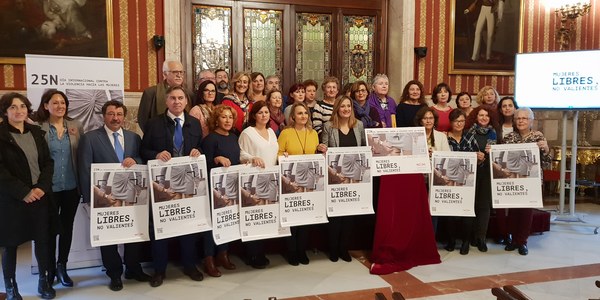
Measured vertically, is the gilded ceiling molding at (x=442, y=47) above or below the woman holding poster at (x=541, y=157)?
above

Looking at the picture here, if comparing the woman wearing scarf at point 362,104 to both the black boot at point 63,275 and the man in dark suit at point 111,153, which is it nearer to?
the man in dark suit at point 111,153

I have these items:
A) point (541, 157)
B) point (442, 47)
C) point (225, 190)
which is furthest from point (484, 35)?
point (225, 190)

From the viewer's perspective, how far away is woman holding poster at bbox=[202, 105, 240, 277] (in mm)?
3943

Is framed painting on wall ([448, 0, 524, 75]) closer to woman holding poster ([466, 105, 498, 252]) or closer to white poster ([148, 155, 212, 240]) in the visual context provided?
woman holding poster ([466, 105, 498, 252])

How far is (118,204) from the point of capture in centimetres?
365

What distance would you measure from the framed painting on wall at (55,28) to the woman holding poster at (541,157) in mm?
4850

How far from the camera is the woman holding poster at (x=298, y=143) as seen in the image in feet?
13.9

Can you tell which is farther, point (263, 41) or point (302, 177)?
point (263, 41)

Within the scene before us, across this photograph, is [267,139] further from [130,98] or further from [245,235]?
[130,98]

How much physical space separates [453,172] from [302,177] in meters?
1.50

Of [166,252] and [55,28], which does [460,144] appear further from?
[55,28]

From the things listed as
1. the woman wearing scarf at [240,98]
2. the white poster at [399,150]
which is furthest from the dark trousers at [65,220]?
the white poster at [399,150]

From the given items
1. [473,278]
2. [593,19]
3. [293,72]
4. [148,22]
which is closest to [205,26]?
[148,22]

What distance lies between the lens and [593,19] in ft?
27.0
